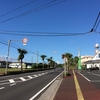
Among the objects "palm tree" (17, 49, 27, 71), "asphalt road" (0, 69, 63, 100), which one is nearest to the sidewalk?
"asphalt road" (0, 69, 63, 100)

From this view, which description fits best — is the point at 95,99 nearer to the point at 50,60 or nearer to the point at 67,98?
the point at 67,98

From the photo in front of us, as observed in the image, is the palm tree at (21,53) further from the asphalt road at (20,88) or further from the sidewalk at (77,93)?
Result: the sidewalk at (77,93)

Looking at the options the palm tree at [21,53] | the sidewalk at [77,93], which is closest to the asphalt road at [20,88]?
the sidewalk at [77,93]

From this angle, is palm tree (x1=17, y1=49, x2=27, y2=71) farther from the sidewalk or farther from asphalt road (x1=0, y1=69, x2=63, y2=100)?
the sidewalk

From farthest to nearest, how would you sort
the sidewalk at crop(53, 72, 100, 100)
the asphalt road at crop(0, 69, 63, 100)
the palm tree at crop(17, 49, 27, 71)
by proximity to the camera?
the palm tree at crop(17, 49, 27, 71), the asphalt road at crop(0, 69, 63, 100), the sidewalk at crop(53, 72, 100, 100)

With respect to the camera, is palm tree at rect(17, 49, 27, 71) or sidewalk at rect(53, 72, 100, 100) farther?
palm tree at rect(17, 49, 27, 71)

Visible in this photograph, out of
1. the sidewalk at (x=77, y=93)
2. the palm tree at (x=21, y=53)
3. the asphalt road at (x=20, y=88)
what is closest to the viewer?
the sidewalk at (x=77, y=93)

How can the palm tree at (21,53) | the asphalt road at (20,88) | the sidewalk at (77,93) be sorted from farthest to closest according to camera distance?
the palm tree at (21,53) → the asphalt road at (20,88) → the sidewalk at (77,93)

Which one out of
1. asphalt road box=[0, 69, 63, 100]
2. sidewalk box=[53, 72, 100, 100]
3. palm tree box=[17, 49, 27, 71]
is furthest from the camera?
palm tree box=[17, 49, 27, 71]

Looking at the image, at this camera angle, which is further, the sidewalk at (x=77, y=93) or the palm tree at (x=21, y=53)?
the palm tree at (x=21, y=53)

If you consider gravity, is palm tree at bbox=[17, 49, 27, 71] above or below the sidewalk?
above

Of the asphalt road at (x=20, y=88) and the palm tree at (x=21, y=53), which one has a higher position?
the palm tree at (x=21, y=53)

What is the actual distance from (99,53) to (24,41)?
189ft

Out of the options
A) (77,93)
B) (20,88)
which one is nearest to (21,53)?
(20,88)
